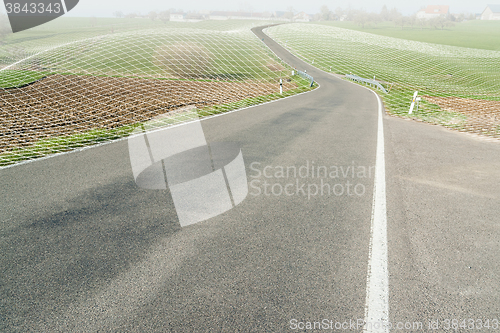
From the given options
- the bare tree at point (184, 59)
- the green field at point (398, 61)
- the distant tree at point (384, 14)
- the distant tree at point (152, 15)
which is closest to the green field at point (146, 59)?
the bare tree at point (184, 59)

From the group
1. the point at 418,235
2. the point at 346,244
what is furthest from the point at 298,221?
the point at 418,235

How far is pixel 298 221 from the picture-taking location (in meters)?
4.08

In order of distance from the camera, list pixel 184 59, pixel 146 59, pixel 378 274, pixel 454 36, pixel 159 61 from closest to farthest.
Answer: pixel 378 274
pixel 146 59
pixel 159 61
pixel 184 59
pixel 454 36

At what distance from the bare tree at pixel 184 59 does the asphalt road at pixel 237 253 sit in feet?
79.4

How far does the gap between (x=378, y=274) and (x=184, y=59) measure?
31916 mm

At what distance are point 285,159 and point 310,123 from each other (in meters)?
4.39

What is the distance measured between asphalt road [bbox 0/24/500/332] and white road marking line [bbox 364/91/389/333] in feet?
0.23

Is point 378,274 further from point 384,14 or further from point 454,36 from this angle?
point 384,14

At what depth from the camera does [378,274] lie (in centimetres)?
306

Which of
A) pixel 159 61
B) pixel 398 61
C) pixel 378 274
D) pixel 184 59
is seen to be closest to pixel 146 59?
pixel 159 61

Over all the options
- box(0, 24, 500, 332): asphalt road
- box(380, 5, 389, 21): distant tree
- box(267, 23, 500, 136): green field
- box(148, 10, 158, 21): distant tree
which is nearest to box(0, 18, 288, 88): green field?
box(267, 23, 500, 136): green field

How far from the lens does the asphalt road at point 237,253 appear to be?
2588mm

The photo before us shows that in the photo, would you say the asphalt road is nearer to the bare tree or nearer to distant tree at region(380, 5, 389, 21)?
the bare tree

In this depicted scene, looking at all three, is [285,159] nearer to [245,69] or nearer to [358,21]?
[245,69]
